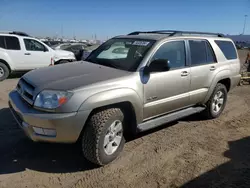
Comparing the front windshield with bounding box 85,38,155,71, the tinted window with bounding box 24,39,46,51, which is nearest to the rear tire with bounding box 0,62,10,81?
the tinted window with bounding box 24,39,46,51

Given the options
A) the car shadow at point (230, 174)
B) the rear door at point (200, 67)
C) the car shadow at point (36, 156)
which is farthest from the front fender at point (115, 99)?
the rear door at point (200, 67)

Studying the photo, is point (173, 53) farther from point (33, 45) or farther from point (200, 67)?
point (33, 45)

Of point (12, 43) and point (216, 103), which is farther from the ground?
point (12, 43)

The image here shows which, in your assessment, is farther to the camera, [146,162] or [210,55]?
[210,55]

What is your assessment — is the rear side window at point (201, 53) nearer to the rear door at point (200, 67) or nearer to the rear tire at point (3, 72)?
the rear door at point (200, 67)

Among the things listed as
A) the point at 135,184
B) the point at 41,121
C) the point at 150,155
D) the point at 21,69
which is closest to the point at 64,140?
the point at 41,121

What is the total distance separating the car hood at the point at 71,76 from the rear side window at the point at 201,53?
5.60 ft

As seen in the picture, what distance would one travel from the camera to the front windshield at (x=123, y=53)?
3.90 meters

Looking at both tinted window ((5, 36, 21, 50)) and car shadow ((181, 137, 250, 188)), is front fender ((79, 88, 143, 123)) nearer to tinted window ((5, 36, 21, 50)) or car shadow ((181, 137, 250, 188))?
car shadow ((181, 137, 250, 188))

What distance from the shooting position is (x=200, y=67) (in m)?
4.79

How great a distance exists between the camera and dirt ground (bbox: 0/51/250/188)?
3.17 m

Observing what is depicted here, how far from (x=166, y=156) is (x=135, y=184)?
2.97 feet

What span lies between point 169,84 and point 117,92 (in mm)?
1129

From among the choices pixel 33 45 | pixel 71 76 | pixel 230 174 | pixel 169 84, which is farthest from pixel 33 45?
pixel 230 174
